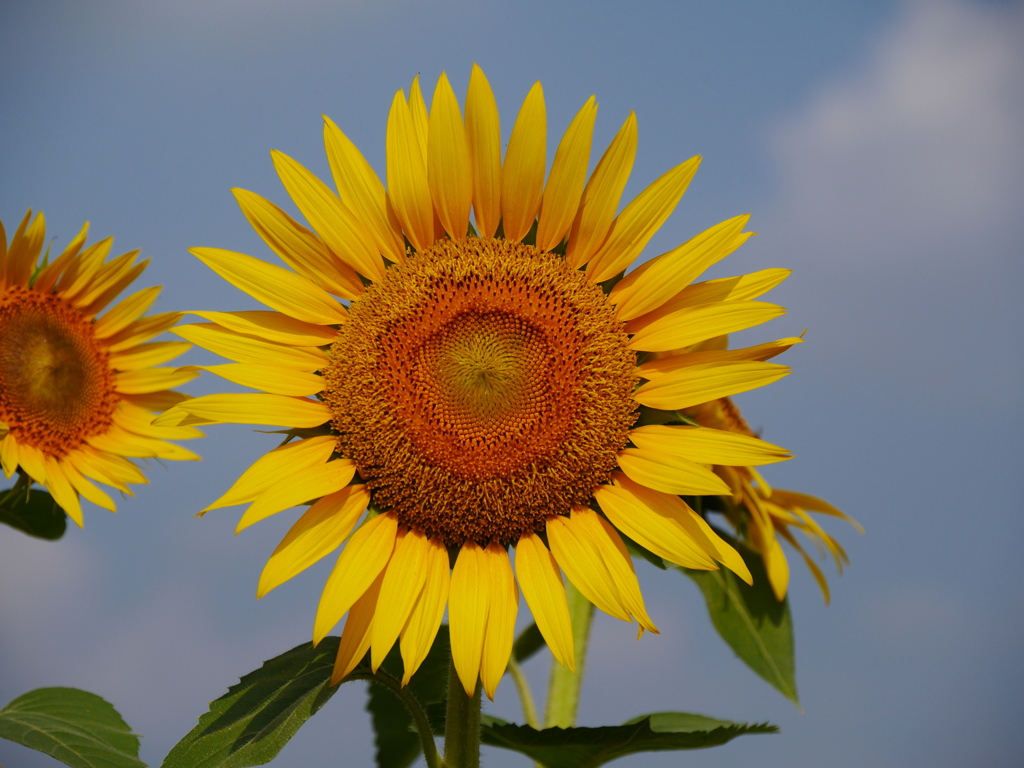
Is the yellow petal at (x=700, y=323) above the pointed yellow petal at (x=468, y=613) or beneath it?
above

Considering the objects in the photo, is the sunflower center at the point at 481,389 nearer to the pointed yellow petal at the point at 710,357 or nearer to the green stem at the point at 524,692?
the pointed yellow petal at the point at 710,357

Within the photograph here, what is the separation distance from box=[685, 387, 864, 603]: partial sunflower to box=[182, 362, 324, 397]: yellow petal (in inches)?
52.1

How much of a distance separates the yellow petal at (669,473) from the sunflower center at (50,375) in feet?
8.83

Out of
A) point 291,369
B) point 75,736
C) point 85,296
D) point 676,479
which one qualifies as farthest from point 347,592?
point 85,296

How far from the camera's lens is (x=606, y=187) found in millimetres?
2398

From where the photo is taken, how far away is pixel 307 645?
242cm

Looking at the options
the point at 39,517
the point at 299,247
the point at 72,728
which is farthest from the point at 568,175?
the point at 39,517

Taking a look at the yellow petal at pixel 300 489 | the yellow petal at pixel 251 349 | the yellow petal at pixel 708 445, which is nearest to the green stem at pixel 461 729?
the yellow petal at pixel 300 489

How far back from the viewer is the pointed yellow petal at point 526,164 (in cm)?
237

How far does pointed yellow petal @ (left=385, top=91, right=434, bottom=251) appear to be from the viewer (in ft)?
7.97

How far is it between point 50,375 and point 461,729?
8.90 ft

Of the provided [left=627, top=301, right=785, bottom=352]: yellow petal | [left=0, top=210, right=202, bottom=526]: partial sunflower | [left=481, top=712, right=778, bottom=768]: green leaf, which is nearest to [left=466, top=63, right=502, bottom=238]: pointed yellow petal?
[left=627, top=301, right=785, bottom=352]: yellow petal

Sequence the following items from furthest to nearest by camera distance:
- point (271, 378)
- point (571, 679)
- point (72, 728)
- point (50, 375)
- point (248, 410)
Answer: point (50, 375) → point (571, 679) → point (72, 728) → point (271, 378) → point (248, 410)

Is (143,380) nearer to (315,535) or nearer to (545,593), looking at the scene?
(315,535)
